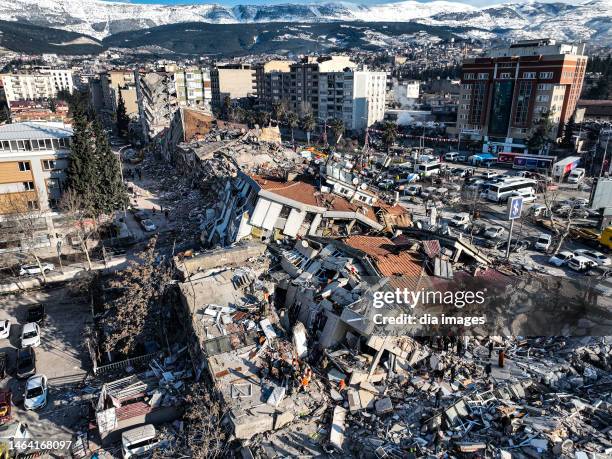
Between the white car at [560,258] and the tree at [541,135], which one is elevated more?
the tree at [541,135]

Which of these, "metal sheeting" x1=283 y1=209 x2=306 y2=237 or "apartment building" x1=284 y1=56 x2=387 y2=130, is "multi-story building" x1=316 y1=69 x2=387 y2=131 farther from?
"metal sheeting" x1=283 y1=209 x2=306 y2=237

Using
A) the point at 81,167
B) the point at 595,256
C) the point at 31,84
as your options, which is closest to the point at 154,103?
the point at 81,167

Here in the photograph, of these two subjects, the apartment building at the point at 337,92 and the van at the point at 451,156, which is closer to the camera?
the van at the point at 451,156

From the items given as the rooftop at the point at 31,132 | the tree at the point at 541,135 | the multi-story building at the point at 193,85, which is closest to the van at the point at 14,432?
the rooftop at the point at 31,132

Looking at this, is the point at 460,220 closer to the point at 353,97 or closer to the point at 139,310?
the point at 139,310

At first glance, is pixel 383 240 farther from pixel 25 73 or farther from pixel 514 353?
pixel 25 73

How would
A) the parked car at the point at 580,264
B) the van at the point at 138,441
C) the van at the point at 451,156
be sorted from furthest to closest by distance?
the van at the point at 451,156
the parked car at the point at 580,264
the van at the point at 138,441

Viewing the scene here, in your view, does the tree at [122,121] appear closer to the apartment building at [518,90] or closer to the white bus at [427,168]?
the white bus at [427,168]

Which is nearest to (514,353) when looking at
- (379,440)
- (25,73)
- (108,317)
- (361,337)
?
(361,337)

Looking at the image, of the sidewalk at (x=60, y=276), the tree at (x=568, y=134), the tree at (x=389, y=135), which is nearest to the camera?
the sidewalk at (x=60, y=276)
